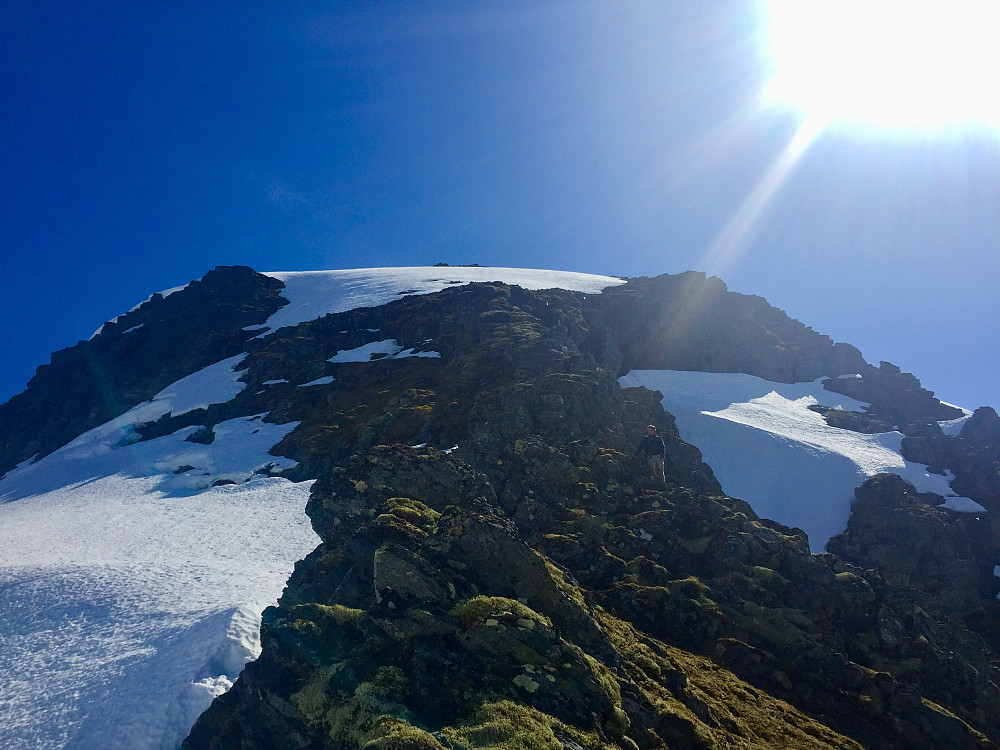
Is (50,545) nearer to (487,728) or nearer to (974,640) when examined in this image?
(487,728)

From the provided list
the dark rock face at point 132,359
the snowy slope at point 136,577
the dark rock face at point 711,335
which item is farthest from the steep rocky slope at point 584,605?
the dark rock face at point 132,359

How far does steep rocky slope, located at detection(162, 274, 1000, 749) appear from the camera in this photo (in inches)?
428

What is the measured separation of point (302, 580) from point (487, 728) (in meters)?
11.0

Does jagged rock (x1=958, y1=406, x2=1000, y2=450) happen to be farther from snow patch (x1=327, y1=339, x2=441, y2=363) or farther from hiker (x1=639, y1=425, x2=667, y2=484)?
snow patch (x1=327, y1=339, x2=441, y2=363)

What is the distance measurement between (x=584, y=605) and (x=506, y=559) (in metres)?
2.97

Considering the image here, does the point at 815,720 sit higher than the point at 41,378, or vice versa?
the point at 41,378

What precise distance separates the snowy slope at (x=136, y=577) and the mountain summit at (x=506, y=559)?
0.52 feet

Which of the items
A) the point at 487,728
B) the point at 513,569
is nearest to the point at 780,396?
the point at 513,569

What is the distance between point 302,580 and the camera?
18.0 meters

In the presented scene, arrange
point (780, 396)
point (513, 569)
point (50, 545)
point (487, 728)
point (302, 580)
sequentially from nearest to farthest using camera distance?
point (487, 728), point (513, 569), point (302, 580), point (50, 545), point (780, 396)

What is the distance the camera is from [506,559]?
14609 mm

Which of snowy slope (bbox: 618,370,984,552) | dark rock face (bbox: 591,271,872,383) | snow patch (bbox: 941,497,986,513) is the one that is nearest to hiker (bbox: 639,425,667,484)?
snowy slope (bbox: 618,370,984,552)

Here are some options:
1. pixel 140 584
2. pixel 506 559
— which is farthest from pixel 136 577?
pixel 506 559

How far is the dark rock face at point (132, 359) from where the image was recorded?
84812 mm
